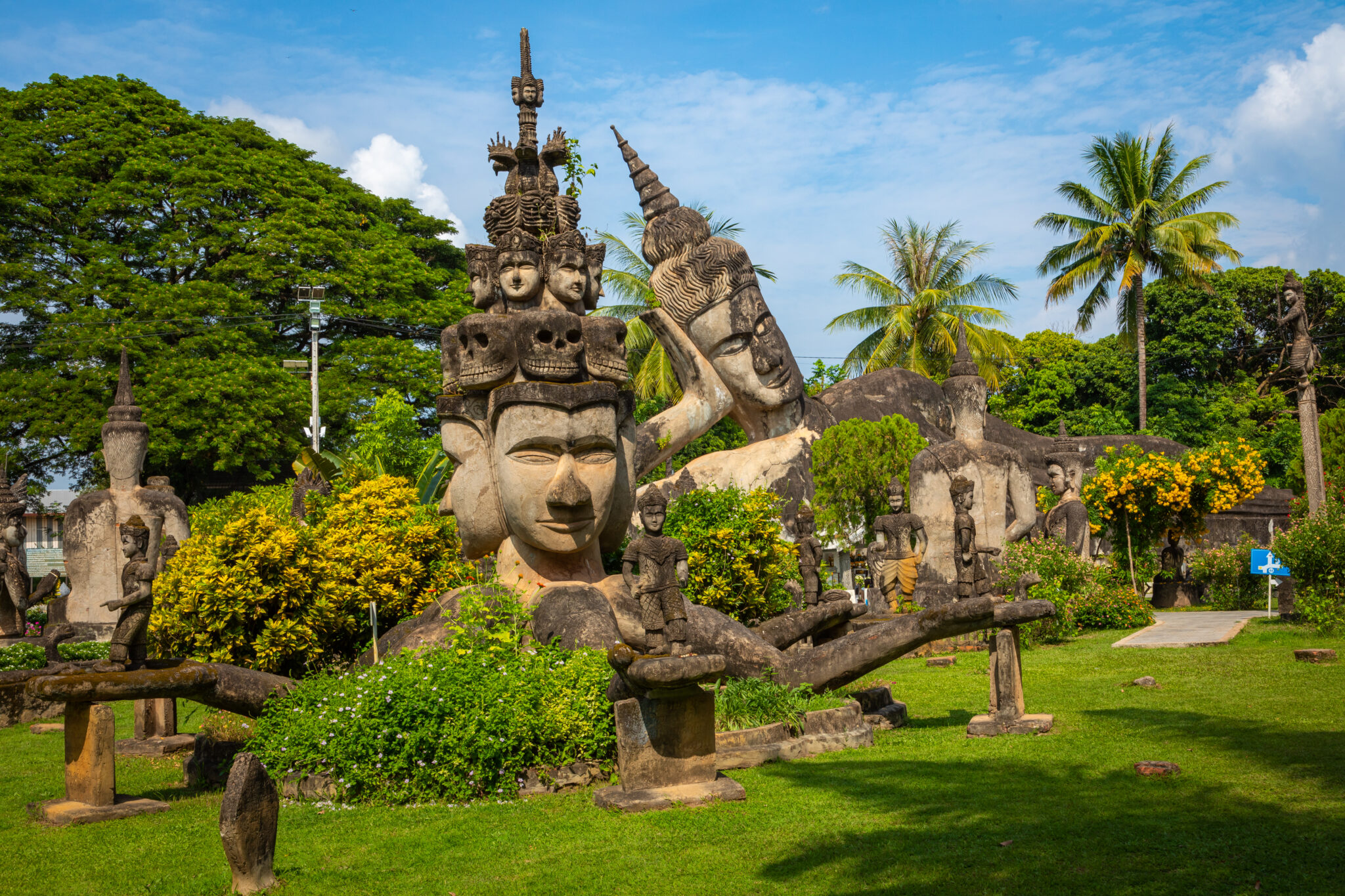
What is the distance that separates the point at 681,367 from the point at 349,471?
5.82 m

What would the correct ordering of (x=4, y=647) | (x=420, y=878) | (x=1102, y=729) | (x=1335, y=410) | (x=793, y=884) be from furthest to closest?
(x=1335, y=410), (x=4, y=647), (x=1102, y=729), (x=420, y=878), (x=793, y=884)

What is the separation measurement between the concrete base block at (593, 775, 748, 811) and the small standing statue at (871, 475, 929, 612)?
362 inches

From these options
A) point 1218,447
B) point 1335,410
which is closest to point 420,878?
point 1218,447

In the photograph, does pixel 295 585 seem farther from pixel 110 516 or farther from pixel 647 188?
pixel 647 188

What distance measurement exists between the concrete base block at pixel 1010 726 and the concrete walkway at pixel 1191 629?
540 centimetres

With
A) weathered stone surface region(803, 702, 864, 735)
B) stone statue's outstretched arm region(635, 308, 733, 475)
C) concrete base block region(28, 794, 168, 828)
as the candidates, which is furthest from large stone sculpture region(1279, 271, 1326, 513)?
concrete base block region(28, 794, 168, 828)

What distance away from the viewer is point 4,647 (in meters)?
13.0

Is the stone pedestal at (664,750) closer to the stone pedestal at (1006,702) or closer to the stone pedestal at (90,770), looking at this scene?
the stone pedestal at (1006,702)

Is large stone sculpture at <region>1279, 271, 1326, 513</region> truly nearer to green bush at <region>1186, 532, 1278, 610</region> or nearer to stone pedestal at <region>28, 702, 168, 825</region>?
green bush at <region>1186, 532, 1278, 610</region>

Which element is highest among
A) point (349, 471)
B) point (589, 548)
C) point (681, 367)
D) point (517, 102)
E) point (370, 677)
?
point (517, 102)

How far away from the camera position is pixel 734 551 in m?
11.1

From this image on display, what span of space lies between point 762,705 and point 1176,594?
14599mm

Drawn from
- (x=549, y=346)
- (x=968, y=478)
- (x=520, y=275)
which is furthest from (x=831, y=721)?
(x=968, y=478)

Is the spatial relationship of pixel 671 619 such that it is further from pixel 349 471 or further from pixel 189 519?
pixel 189 519
